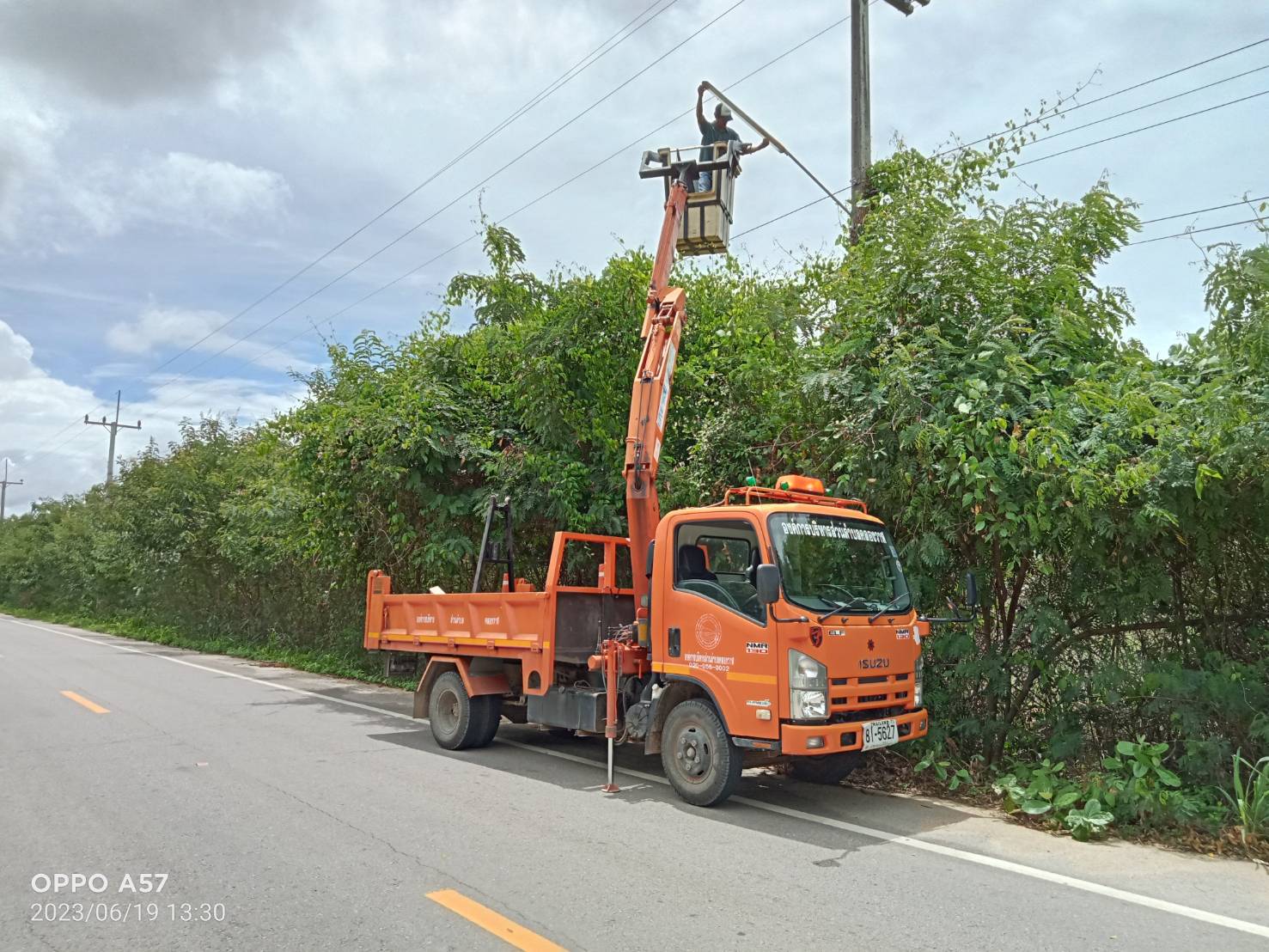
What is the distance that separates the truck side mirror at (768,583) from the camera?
6656mm

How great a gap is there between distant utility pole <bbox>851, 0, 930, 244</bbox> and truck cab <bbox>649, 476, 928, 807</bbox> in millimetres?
4076

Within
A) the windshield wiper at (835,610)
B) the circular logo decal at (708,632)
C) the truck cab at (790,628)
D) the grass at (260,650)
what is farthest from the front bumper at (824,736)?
the grass at (260,650)

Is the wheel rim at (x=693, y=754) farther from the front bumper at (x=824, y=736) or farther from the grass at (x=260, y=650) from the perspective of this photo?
the grass at (x=260, y=650)

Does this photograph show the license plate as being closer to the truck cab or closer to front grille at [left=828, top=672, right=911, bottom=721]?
the truck cab

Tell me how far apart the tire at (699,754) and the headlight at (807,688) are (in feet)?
2.33

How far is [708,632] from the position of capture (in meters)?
7.27

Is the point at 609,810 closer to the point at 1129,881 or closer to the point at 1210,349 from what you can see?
the point at 1129,881

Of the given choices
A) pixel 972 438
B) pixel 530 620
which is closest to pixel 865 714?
pixel 972 438

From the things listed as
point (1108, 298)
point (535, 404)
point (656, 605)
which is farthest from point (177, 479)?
point (1108, 298)

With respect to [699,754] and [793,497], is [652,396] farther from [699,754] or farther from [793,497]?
[699,754]

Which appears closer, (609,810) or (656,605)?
(609,810)

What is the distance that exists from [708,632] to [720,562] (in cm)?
66

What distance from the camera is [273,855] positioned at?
18.9 feet

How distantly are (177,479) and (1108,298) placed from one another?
25.8 m
